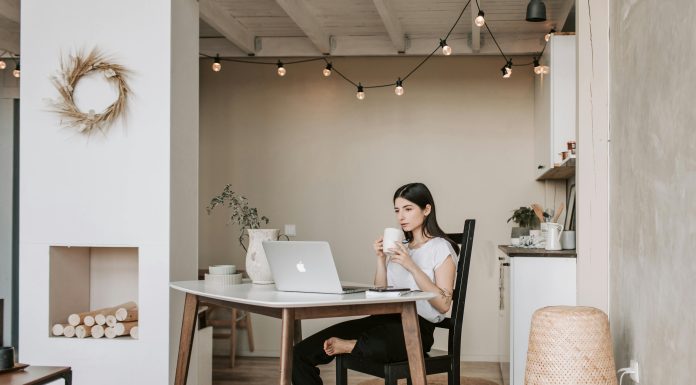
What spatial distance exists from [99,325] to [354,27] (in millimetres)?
2975

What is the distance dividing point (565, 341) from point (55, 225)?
2479 millimetres

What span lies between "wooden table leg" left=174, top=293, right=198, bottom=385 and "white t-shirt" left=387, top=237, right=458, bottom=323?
0.88 metres

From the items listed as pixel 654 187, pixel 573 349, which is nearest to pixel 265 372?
pixel 573 349

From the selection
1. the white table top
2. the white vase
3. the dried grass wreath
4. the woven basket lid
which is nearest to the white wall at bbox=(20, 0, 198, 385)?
the dried grass wreath

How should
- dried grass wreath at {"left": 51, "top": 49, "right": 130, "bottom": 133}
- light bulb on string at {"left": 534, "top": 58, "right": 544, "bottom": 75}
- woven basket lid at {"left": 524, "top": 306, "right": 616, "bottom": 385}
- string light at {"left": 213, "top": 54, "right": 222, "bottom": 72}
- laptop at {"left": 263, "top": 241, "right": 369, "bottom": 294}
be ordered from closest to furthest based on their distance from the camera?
woven basket lid at {"left": 524, "top": 306, "right": 616, "bottom": 385} → laptop at {"left": 263, "top": 241, "right": 369, "bottom": 294} → dried grass wreath at {"left": 51, "top": 49, "right": 130, "bottom": 133} → light bulb on string at {"left": 534, "top": 58, "right": 544, "bottom": 75} → string light at {"left": 213, "top": 54, "right": 222, "bottom": 72}

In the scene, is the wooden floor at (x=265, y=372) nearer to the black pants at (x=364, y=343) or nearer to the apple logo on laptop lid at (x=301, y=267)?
the black pants at (x=364, y=343)

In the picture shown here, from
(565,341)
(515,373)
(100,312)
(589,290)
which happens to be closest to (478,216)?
(515,373)

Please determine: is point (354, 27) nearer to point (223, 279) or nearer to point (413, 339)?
point (223, 279)

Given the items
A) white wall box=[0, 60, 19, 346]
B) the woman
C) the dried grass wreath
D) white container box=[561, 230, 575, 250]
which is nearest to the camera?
the woman

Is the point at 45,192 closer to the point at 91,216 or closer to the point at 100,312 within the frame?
the point at 91,216

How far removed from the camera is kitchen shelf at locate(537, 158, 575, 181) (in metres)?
4.35

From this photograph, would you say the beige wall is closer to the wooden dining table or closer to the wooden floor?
the wooden floor

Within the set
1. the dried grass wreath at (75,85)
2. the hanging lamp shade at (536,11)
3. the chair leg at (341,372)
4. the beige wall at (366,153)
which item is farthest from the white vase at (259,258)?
the beige wall at (366,153)

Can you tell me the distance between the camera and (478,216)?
6207mm
